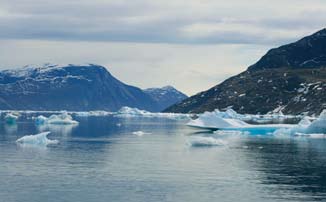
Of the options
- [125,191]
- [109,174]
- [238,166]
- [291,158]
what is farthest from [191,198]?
[291,158]

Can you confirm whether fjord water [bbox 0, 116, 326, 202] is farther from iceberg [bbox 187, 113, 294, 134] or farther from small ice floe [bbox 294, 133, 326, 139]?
iceberg [bbox 187, 113, 294, 134]

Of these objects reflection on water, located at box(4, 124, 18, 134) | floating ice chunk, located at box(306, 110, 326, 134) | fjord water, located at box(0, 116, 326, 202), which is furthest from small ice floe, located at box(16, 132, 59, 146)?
floating ice chunk, located at box(306, 110, 326, 134)

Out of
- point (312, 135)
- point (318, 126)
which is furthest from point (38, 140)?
point (318, 126)

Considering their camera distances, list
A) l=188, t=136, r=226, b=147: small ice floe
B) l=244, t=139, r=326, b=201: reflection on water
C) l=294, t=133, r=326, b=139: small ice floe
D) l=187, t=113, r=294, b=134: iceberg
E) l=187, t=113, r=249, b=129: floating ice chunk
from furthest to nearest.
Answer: l=187, t=113, r=249, b=129: floating ice chunk, l=187, t=113, r=294, b=134: iceberg, l=294, t=133, r=326, b=139: small ice floe, l=188, t=136, r=226, b=147: small ice floe, l=244, t=139, r=326, b=201: reflection on water

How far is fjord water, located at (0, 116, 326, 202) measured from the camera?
5528 centimetres

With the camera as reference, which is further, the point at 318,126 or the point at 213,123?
the point at 213,123

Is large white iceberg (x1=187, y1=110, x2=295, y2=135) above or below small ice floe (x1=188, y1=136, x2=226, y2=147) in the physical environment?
above

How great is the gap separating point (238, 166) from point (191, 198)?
72.2 feet

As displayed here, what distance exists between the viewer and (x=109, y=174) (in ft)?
220

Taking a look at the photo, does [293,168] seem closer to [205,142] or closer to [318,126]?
[205,142]

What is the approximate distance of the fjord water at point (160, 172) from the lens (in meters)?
55.3

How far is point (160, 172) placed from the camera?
68.8 m

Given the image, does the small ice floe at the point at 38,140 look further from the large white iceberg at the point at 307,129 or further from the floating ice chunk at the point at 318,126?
the large white iceberg at the point at 307,129

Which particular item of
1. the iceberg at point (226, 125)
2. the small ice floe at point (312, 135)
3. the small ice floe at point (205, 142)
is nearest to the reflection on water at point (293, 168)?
the small ice floe at point (205, 142)
